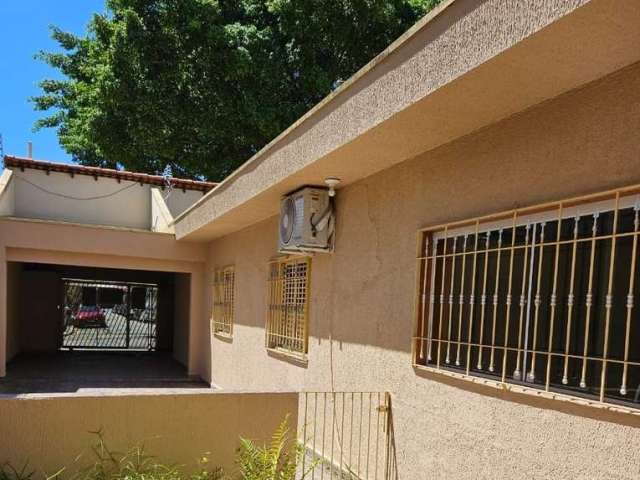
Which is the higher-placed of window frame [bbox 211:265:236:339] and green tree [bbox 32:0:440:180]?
green tree [bbox 32:0:440:180]

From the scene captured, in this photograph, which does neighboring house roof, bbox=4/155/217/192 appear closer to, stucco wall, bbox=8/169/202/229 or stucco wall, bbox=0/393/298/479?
stucco wall, bbox=8/169/202/229

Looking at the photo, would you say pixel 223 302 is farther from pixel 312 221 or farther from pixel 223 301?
pixel 312 221

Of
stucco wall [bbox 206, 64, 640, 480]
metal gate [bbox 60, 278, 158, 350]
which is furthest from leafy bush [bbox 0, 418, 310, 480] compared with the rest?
metal gate [bbox 60, 278, 158, 350]

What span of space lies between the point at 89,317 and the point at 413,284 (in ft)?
51.5

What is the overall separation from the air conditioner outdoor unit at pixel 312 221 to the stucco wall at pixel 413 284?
0.13m

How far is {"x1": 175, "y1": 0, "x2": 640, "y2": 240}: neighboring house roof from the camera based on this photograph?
2229mm

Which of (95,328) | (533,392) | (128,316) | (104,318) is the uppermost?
(533,392)

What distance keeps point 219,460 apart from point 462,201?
2.79m

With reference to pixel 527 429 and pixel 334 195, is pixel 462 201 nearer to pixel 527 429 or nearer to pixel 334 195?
pixel 527 429

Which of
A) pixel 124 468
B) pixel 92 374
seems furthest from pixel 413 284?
pixel 92 374

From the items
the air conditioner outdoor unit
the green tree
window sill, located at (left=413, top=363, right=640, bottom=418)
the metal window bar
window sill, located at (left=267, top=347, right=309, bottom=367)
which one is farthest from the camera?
the green tree

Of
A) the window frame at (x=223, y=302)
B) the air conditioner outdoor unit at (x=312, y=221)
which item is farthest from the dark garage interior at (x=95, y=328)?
the air conditioner outdoor unit at (x=312, y=221)

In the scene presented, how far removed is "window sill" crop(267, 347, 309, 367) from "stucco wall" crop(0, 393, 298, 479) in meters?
1.28

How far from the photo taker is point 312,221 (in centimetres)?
527
